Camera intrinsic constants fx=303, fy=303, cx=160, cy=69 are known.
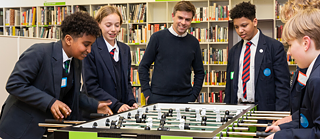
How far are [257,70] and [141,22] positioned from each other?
3.71 meters

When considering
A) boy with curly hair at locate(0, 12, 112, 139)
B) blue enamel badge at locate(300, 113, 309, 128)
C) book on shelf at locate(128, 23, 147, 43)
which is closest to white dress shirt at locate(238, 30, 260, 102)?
blue enamel badge at locate(300, 113, 309, 128)

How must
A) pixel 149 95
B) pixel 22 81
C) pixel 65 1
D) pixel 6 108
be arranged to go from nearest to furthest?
pixel 22 81 → pixel 6 108 → pixel 149 95 → pixel 65 1

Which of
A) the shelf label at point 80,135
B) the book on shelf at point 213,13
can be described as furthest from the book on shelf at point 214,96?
the shelf label at point 80,135

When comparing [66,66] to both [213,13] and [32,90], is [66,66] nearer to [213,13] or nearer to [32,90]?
[32,90]

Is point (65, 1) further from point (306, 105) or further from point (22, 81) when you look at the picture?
point (306, 105)

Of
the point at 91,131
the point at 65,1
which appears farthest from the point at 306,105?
the point at 65,1

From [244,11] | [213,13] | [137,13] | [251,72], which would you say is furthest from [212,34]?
[251,72]

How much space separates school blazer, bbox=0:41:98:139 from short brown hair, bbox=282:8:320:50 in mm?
1335

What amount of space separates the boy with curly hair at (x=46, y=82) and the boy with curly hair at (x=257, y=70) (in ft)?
4.36

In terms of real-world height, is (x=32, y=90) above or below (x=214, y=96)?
above

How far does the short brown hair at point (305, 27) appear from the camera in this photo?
4.51 ft

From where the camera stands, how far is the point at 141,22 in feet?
19.5

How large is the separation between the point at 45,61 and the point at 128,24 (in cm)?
426

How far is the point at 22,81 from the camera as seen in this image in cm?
174
